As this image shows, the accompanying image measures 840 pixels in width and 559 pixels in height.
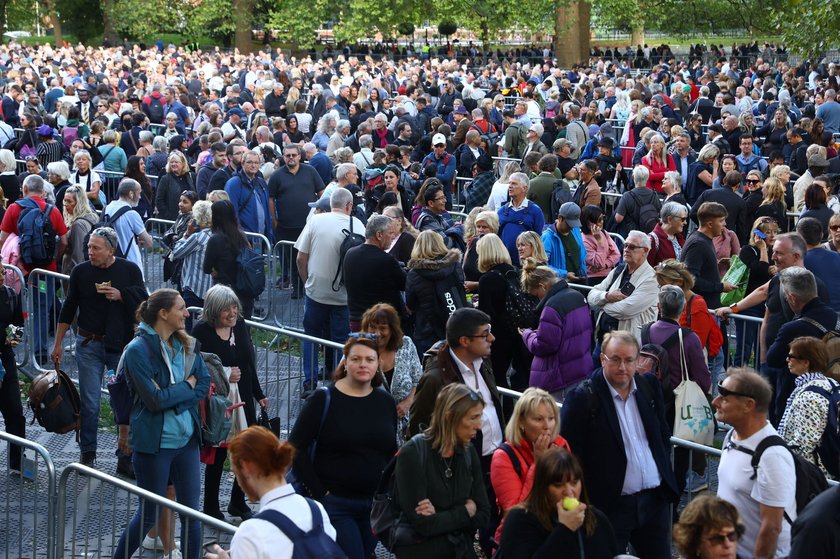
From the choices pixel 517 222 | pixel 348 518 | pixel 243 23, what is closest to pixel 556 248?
pixel 517 222

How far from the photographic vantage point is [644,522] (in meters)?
6.25

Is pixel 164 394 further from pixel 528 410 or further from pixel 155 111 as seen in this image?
pixel 155 111

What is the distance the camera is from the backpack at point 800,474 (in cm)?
549

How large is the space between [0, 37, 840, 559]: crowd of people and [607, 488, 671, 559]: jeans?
0.05 feet

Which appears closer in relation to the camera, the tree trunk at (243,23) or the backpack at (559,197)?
the backpack at (559,197)

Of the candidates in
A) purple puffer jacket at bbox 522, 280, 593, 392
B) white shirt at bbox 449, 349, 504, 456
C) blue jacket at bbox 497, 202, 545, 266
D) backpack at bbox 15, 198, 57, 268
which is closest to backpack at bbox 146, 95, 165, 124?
backpack at bbox 15, 198, 57, 268

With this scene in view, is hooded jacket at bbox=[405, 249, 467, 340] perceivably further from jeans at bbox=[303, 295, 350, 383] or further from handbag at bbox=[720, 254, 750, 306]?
handbag at bbox=[720, 254, 750, 306]

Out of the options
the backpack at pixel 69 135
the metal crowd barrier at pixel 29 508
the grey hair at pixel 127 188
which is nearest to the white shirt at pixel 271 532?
the metal crowd barrier at pixel 29 508

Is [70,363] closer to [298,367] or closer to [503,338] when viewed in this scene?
[298,367]

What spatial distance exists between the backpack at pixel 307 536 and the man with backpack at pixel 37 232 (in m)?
6.32

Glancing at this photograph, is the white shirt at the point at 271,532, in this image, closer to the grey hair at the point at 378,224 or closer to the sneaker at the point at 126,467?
the sneaker at the point at 126,467

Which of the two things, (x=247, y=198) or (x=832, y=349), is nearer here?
(x=832, y=349)

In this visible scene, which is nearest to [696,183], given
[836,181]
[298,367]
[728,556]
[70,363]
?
[836,181]

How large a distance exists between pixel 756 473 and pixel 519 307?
3509mm
